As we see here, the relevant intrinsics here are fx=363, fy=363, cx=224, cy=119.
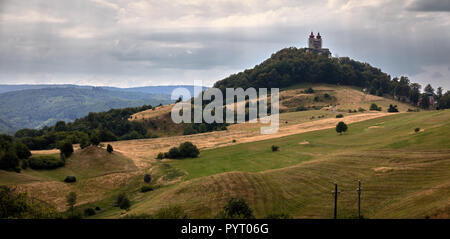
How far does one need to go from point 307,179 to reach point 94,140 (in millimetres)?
44548

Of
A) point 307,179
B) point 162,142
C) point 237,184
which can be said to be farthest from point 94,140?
point 307,179

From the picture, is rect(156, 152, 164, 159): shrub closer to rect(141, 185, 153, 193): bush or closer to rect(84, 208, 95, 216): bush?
rect(141, 185, 153, 193): bush

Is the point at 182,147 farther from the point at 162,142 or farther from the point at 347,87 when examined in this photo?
the point at 347,87

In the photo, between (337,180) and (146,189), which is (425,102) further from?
(146,189)

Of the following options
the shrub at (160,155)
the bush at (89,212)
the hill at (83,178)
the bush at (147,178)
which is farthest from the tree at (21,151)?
the shrub at (160,155)

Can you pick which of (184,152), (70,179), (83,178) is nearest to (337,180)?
(184,152)

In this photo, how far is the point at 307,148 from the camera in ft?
240

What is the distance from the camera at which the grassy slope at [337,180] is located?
36562mm
